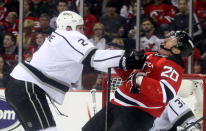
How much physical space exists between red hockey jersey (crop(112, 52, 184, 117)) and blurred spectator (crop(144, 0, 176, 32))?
2.35 meters

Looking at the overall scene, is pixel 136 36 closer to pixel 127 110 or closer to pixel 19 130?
pixel 19 130

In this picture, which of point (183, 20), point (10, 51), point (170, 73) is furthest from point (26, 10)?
point (170, 73)

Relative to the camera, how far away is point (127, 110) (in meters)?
3.95

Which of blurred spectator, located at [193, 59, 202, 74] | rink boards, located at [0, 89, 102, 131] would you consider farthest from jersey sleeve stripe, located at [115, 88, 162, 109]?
blurred spectator, located at [193, 59, 202, 74]

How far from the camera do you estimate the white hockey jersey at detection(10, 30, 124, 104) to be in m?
3.80

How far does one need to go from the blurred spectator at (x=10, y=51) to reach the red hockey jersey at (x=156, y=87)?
263 centimetres

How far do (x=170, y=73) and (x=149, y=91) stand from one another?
0.76 feet

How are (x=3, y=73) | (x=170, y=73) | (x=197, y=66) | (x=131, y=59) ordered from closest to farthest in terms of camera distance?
(x=131, y=59) < (x=170, y=73) < (x=197, y=66) < (x=3, y=73)

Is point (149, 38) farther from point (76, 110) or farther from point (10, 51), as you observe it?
point (10, 51)

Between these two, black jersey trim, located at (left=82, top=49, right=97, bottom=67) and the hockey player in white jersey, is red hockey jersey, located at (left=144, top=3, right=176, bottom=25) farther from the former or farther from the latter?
black jersey trim, located at (left=82, top=49, right=97, bottom=67)

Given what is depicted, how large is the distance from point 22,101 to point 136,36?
2585 mm

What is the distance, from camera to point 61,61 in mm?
3971

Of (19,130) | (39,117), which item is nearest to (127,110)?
(39,117)

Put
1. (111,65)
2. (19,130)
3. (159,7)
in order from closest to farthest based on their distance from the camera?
(111,65) → (19,130) → (159,7)
